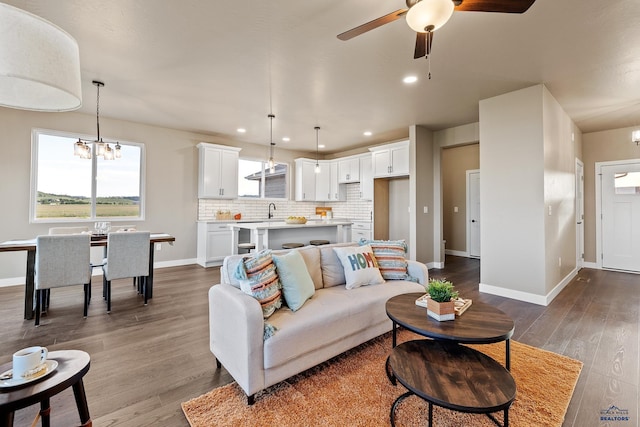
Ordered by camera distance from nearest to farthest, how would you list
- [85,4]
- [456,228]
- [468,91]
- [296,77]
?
[85,4], [296,77], [468,91], [456,228]

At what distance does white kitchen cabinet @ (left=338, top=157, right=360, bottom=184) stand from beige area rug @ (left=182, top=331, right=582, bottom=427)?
5250mm

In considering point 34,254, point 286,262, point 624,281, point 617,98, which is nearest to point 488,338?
point 286,262

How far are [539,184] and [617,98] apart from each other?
1854mm

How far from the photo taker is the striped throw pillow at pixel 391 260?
9.34 ft

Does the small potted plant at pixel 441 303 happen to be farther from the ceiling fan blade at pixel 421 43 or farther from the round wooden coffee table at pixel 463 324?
the ceiling fan blade at pixel 421 43

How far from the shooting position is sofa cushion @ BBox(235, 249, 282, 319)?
1.93 m

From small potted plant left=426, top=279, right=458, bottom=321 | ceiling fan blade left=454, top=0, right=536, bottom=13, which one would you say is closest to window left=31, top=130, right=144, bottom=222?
small potted plant left=426, top=279, right=458, bottom=321

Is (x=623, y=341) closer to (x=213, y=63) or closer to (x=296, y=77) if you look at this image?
(x=296, y=77)

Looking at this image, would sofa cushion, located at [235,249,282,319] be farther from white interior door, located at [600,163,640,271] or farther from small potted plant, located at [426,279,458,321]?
white interior door, located at [600,163,640,271]

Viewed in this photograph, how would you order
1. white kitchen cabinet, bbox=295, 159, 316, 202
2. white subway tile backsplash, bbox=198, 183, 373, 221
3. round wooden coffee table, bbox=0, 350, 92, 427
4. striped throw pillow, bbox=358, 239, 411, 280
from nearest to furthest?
1. round wooden coffee table, bbox=0, 350, 92, 427
2. striped throw pillow, bbox=358, 239, 411, 280
3. white subway tile backsplash, bbox=198, 183, 373, 221
4. white kitchen cabinet, bbox=295, 159, 316, 202

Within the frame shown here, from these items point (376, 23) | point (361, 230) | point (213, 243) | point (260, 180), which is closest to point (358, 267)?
point (376, 23)

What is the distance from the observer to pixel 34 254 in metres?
3.05

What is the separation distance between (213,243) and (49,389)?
465 cm

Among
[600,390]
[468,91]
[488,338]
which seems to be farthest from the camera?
[468,91]
